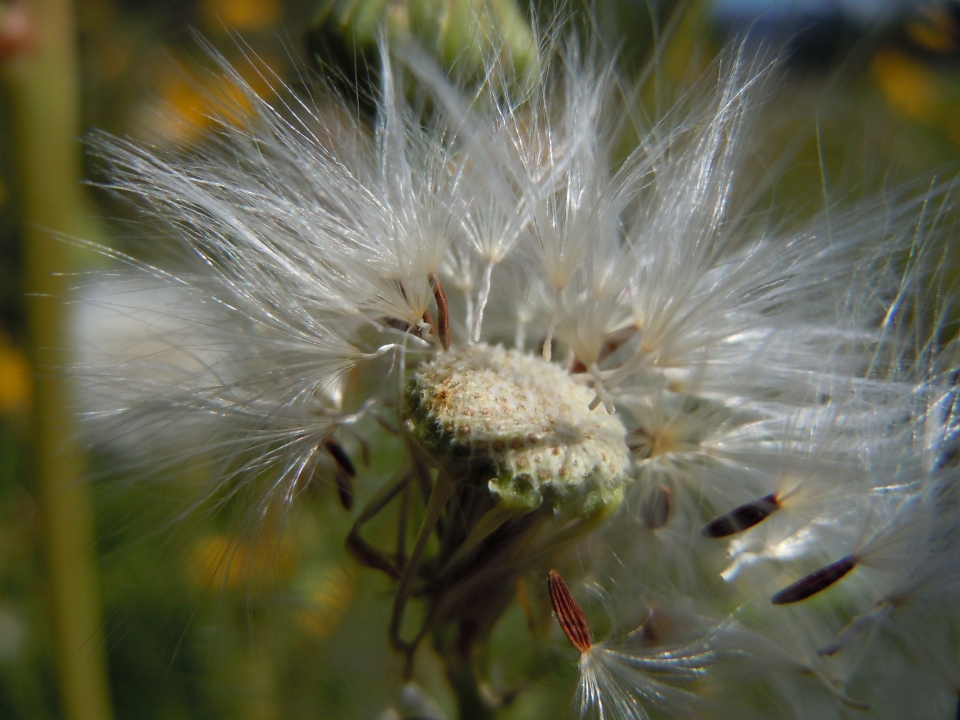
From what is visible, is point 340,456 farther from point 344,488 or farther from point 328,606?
point 328,606

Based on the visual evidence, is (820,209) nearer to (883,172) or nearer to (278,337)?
(883,172)

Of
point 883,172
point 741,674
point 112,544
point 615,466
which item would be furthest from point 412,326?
point 112,544

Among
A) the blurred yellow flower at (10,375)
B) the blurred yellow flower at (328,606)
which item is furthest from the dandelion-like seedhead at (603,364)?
the blurred yellow flower at (10,375)

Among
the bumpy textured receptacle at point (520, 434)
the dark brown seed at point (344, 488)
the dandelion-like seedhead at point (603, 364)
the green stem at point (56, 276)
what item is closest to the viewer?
the bumpy textured receptacle at point (520, 434)

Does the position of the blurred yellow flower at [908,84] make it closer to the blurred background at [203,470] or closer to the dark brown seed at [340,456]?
the blurred background at [203,470]

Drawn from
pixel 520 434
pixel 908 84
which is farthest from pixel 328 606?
pixel 908 84

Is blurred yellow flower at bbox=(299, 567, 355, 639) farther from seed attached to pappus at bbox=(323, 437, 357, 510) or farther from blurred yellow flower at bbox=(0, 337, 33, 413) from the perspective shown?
blurred yellow flower at bbox=(0, 337, 33, 413)
